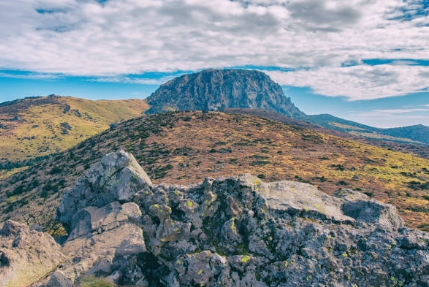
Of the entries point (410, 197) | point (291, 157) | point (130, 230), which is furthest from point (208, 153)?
point (130, 230)

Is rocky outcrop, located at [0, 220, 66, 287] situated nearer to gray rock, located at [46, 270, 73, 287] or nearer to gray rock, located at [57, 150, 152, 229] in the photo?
gray rock, located at [46, 270, 73, 287]

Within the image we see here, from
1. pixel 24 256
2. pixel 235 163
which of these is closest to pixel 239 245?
pixel 24 256

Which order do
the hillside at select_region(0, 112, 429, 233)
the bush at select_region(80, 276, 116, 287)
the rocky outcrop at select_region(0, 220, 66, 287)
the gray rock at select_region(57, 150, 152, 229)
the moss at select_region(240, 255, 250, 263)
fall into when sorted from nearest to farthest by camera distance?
1. the moss at select_region(240, 255, 250, 263)
2. the bush at select_region(80, 276, 116, 287)
3. the rocky outcrop at select_region(0, 220, 66, 287)
4. the gray rock at select_region(57, 150, 152, 229)
5. the hillside at select_region(0, 112, 429, 233)

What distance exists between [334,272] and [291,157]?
60.5 metres

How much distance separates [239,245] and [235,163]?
46513 millimetres

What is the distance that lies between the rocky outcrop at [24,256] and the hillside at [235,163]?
1006 inches

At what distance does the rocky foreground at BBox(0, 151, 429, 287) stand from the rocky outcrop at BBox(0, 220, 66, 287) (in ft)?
0.17

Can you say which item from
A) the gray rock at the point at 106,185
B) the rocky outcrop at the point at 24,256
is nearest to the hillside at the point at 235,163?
the gray rock at the point at 106,185

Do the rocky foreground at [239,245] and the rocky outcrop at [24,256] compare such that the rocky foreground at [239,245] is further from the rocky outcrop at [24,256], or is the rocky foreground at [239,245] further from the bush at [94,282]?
the bush at [94,282]

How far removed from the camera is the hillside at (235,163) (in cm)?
4934

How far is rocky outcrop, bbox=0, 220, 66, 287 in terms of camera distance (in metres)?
14.5

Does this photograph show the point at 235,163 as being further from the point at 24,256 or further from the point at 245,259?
the point at 245,259

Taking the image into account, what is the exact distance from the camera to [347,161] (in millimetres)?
71875

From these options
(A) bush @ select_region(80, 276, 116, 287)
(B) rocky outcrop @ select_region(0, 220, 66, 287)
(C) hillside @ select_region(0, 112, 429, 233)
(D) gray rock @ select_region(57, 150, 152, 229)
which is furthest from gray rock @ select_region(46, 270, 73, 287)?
(C) hillside @ select_region(0, 112, 429, 233)
